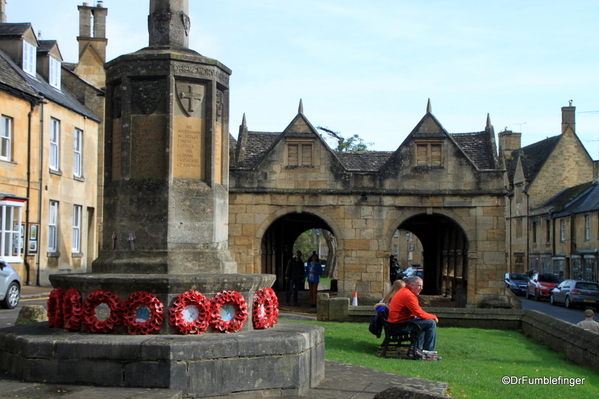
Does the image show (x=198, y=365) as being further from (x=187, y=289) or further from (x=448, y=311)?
(x=448, y=311)

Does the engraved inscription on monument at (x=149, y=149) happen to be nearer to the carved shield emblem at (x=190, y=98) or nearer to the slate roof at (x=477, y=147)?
the carved shield emblem at (x=190, y=98)

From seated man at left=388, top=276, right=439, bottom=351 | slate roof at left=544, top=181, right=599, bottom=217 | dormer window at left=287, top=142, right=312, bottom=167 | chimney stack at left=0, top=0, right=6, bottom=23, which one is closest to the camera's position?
seated man at left=388, top=276, right=439, bottom=351

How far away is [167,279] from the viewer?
8.01 m

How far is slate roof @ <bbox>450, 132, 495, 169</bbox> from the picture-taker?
1073 inches

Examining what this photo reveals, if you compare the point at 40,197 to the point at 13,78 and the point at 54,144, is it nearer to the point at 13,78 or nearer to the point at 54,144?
the point at 54,144

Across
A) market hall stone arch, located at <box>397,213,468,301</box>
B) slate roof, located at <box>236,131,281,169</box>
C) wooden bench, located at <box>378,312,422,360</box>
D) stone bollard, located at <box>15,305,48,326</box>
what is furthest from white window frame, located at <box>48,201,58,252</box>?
wooden bench, located at <box>378,312,422,360</box>

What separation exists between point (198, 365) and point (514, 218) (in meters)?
54.1

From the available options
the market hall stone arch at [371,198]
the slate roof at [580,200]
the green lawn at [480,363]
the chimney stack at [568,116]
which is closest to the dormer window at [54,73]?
the market hall stone arch at [371,198]

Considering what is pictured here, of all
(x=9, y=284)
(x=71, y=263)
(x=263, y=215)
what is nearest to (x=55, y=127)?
(x=71, y=263)

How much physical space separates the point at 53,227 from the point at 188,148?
21.2m

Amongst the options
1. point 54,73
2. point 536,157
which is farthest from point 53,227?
point 536,157

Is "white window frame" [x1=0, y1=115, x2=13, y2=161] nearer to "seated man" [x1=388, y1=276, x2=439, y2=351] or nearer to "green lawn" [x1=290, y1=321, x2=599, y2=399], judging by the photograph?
"green lawn" [x1=290, y1=321, x2=599, y2=399]

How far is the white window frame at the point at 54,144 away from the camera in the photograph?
2825cm

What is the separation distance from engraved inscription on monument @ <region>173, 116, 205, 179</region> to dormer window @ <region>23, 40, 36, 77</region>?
22133 mm
